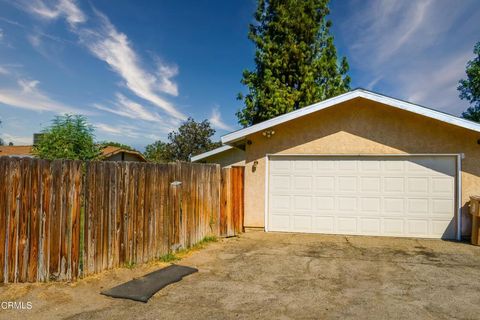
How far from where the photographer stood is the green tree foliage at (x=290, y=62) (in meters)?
18.2

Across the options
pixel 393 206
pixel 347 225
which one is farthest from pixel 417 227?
pixel 347 225

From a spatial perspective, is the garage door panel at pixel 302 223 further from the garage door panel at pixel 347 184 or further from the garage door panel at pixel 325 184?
the garage door panel at pixel 347 184

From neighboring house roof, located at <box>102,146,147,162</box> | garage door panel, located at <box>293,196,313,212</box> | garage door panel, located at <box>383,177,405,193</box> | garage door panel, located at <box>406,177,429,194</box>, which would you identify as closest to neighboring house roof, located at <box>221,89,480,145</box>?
garage door panel, located at <box>406,177,429,194</box>

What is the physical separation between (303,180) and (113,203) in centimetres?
581

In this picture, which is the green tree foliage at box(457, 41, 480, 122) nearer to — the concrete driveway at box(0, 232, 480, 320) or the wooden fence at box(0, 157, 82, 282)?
the concrete driveway at box(0, 232, 480, 320)

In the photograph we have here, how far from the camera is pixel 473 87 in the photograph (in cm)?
2620

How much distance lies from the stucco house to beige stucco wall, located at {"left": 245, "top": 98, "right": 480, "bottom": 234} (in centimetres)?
3

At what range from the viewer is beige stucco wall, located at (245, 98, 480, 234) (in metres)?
8.39

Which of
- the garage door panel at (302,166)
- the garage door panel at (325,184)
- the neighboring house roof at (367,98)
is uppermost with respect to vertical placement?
the neighboring house roof at (367,98)

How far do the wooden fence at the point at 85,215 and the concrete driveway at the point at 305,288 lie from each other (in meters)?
0.37

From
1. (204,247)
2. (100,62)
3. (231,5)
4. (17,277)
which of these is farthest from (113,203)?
(231,5)

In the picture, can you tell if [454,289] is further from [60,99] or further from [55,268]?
[60,99]

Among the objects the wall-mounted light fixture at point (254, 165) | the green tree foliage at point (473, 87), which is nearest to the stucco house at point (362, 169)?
the wall-mounted light fixture at point (254, 165)

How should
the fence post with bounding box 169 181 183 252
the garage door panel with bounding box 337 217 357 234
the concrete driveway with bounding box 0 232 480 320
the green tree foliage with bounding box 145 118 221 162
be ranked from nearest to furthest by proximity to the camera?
the concrete driveway with bounding box 0 232 480 320, the fence post with bounding box 169 181 183 252, the garage door panel with bounding box 337 217 357 234, the green tree foliage with bounding box 145 118 221 162
